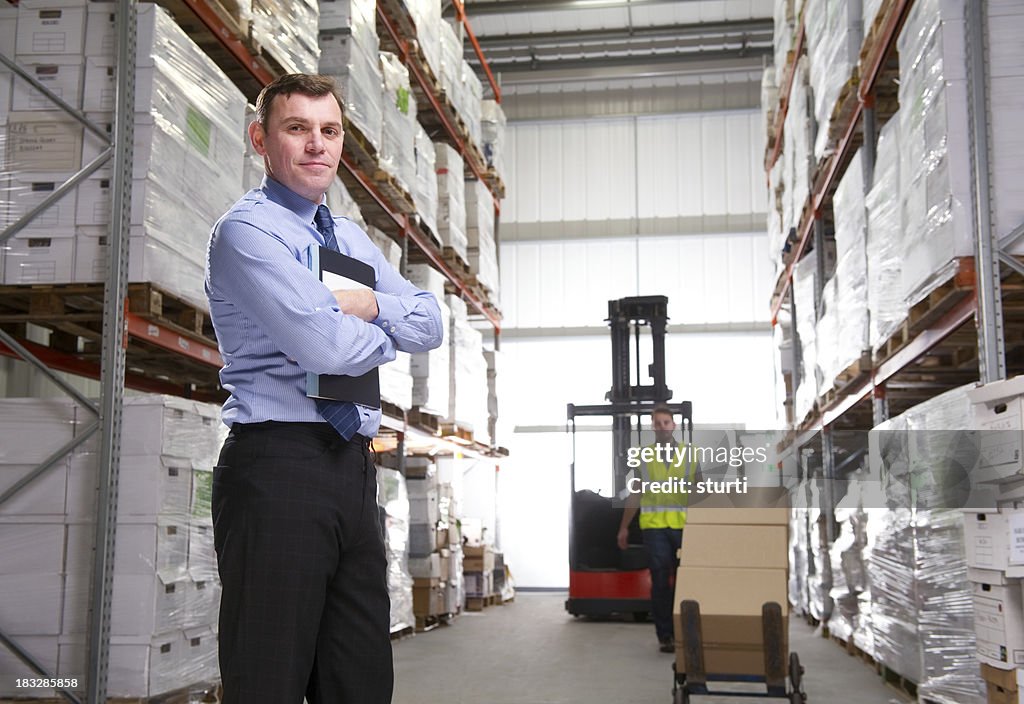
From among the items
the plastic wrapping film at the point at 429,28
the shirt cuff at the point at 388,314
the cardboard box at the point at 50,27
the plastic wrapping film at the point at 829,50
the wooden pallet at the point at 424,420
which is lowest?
the shirt cuff at the point at 388,314

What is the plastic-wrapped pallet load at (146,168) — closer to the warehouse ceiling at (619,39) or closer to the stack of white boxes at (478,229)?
the stack of white boxes at (478,229)

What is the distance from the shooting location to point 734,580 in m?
4.96

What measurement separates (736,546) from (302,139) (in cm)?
377

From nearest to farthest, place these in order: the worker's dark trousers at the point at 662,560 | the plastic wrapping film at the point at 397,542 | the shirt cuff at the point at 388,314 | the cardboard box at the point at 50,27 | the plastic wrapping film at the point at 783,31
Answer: the shirt cuff at the point at 388,314, the cardboard box at the point at 50,27, the worker's dark trousers at the point at 662,560, the plastic wrapping film at the point at 397,542, the plastic wrapping film at the point at 783,31

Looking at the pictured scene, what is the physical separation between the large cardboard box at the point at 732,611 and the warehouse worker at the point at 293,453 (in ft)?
10.8

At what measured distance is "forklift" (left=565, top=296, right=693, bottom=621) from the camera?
9.90m

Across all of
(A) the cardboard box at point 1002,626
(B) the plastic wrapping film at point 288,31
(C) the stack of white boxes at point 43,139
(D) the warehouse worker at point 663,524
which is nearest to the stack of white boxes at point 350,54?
(B) the plastic wrapping film at point 288,31

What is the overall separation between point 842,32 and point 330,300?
6212 mm

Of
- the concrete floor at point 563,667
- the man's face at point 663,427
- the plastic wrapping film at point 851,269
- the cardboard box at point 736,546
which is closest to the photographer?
the cardboard box at point 736,546

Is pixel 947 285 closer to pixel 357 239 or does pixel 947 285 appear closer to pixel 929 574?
pixel 929 574

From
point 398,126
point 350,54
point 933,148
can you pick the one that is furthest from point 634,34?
point 933,148

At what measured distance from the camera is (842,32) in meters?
7.06

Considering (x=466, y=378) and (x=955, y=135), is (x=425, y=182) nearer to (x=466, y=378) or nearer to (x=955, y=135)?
(x=466, y=378)

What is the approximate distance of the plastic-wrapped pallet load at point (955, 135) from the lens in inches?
172
